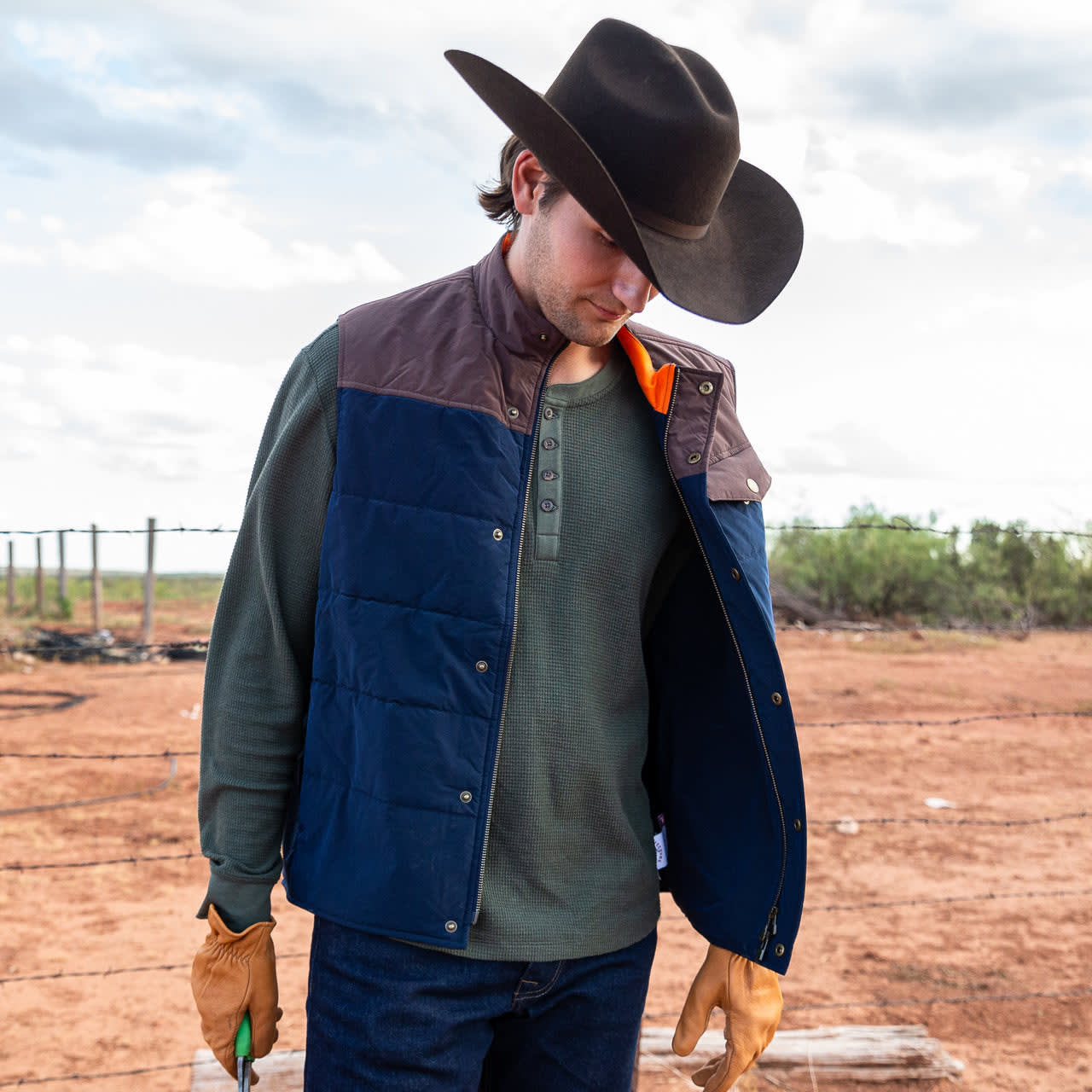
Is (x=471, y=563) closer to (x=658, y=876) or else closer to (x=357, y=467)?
(x=357, y=467)

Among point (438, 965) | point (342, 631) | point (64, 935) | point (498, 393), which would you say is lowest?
point (64, 935)

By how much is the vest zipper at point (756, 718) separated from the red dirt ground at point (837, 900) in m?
1.55

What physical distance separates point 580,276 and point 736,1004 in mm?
1234

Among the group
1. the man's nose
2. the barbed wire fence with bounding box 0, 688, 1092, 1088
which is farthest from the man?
the barbed wire fence with bounding box 0, 688, 1092, 1088

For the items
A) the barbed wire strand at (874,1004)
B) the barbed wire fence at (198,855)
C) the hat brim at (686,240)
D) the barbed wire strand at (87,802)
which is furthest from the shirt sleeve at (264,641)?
the barbed wire strand at (87,802)

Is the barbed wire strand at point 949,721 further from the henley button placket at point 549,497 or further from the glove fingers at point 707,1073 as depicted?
the henley button placket at point 549,497

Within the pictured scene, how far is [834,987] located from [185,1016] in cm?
253

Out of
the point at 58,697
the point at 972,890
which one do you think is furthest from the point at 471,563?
the point at 58,697

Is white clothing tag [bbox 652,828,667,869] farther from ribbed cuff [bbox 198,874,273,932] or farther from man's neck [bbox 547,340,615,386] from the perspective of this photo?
man's neck [bbox 547,340,615,386]

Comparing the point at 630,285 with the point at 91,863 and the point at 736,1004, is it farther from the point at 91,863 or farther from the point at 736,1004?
the point at 91,863

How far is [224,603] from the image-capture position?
1.68 meters

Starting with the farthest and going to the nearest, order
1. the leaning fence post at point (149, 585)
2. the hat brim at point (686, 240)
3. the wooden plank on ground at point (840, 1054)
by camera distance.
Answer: the leaning fence post at point (149, 585)
the wooden plank on ground at point (840, 1054)
the hat brim at point (686, 240)

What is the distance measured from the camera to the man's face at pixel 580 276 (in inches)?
61.7

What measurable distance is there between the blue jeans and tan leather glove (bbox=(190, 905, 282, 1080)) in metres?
0.08
